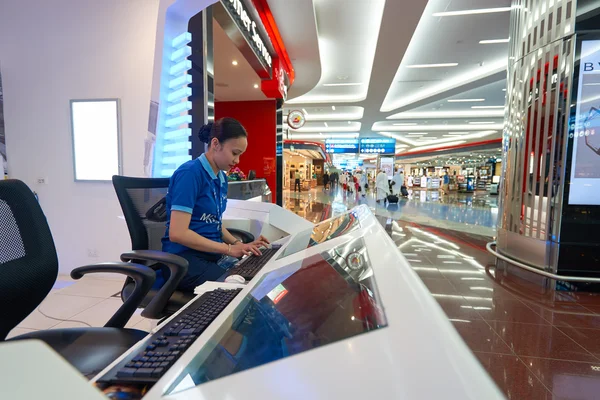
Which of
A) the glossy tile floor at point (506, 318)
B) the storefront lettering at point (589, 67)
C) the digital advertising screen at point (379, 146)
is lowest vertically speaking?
the glossy tile floor at point (506, 318)

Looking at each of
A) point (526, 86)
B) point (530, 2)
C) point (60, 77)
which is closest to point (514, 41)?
point (530, 2)

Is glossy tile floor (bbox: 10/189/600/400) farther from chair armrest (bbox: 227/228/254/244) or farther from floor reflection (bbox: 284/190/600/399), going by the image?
chair armrest (bbox: 227/228/254/244)

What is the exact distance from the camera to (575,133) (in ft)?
10.7

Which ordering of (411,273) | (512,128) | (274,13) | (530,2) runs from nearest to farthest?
(411,273) → (530,2) → (512,128) → (274,13)

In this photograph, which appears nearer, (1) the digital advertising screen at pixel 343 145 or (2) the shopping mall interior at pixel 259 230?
(2) the shopping mall interior at pixel 259 230

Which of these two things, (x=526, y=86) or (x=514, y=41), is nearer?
(x=526, y=86)

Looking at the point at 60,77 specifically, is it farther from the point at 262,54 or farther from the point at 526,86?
the point at 526,86

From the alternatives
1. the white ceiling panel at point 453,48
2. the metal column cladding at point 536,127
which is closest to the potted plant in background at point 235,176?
the metal column cladding at point 536,127

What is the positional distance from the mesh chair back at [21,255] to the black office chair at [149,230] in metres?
0.34

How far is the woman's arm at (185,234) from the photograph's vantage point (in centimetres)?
151

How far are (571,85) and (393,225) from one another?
4.31 metres

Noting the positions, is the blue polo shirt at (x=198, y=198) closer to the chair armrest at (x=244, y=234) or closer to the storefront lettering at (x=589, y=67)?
the chair armrest at (x=244, y=234)

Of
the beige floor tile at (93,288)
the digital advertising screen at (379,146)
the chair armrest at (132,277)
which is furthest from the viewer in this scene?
the digital advertising screen at (379,146)

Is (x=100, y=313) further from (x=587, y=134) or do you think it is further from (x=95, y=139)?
(x=587, y=134)
